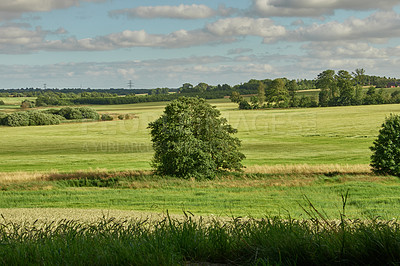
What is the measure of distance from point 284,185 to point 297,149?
29.6 meters

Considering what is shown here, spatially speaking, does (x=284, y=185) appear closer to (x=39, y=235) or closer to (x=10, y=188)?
(x=10, y=188)

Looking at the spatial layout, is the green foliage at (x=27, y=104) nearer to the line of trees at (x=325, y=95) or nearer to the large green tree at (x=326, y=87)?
the line of trees at (x=325, y=95)

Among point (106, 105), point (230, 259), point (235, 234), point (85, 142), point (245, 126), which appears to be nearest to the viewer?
point (230, 259)

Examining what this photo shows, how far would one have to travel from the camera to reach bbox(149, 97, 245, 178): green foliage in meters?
31.3

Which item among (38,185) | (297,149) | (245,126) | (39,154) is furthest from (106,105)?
(38,185)

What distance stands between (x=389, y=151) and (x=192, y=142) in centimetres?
1479

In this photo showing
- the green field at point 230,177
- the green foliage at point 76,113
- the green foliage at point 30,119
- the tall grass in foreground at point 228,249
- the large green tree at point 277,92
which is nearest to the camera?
the tall grass in foreground at point 228,249

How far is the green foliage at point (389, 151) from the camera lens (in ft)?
103

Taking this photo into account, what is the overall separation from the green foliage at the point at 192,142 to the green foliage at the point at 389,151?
1061 cm

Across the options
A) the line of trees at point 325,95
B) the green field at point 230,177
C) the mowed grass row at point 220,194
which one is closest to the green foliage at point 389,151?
the mowed grass row at point 220,194

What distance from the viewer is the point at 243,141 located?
214 feet

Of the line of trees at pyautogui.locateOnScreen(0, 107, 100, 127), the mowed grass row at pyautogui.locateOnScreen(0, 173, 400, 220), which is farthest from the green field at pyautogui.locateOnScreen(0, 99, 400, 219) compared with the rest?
the line of trees at pyautogui.locateOnScreen(0, 107, 100, 127)

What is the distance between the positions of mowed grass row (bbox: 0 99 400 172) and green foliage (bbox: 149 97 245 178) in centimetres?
930

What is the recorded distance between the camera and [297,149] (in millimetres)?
55562
